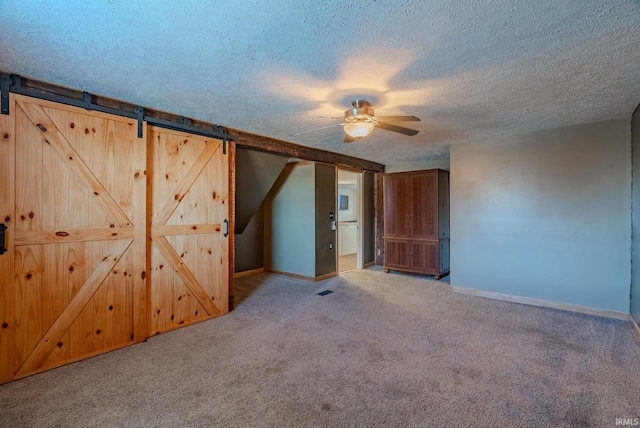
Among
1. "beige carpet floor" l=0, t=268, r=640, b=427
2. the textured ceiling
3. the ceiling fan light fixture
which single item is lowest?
"beige carpet floor" l=0, t=268, r=640, b=427

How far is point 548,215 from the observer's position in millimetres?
3873

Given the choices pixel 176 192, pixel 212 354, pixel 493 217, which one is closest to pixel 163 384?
pixel 212 354

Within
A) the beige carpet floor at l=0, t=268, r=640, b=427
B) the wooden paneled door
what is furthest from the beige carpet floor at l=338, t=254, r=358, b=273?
the wooden paneled door

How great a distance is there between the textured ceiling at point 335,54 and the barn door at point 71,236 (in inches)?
15.6

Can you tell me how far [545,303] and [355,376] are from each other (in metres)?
3.03

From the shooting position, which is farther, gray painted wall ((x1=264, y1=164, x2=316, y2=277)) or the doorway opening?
the doorway opening

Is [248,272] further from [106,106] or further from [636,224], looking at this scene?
[636,224]

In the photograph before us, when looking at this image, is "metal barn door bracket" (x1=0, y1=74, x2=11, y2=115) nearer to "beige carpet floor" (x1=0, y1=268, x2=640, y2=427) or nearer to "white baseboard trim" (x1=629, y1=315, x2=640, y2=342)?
"beige carpet floor" (x1=0, y1=268, x2=640, y2=427)

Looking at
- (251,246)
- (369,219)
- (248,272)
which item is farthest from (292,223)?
(369,219)

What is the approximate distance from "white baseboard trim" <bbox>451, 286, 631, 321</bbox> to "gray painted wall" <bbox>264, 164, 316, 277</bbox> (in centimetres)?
245

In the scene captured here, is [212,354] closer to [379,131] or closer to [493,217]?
[379,131]

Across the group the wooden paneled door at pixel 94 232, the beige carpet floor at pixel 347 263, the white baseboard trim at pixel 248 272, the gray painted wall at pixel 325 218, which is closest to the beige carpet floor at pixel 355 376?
the wooden paneled door at pixel 94 232

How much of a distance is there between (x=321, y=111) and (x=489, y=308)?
3.11 m

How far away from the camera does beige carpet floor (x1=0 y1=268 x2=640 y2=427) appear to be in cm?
185
